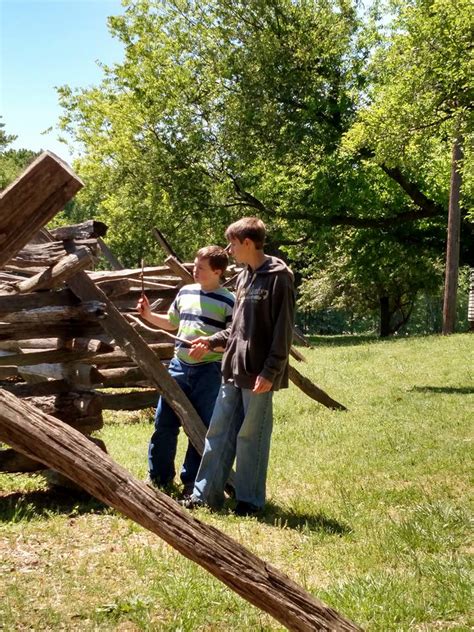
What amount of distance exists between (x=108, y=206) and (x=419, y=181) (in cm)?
1326

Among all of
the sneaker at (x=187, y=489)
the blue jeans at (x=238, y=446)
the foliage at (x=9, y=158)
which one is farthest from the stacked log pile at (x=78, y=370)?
the foliage at (x=9, y=158)

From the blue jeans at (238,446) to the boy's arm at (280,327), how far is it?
0.25m

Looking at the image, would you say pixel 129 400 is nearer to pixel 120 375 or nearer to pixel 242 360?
pixel 120 375

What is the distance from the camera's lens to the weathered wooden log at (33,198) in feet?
9.49

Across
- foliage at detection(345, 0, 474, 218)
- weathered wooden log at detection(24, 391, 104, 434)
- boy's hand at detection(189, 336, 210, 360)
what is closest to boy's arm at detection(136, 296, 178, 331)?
boy's hand at detection(189, 336, 210, 360)

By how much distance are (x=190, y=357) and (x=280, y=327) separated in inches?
45.6

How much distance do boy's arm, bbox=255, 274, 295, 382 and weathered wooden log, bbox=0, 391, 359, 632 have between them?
2872 mm

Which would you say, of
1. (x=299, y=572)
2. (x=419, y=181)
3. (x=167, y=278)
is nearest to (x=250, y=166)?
(x=419, y=181)

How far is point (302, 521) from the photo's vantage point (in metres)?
5.95

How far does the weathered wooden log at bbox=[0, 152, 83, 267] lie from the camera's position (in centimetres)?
289

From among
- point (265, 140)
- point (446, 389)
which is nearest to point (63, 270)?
point (446, 389)

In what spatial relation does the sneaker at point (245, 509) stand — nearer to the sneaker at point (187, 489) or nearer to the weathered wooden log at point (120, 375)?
the sneaker at point (187, 489)

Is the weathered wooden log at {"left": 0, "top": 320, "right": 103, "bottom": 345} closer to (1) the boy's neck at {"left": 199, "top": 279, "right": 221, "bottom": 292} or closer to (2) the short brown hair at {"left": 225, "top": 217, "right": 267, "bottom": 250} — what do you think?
(1) the boy's neck at {"left": 199, "top": 279, "right": 221, "bottom": 292}

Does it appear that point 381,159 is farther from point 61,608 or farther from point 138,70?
point 138,70
